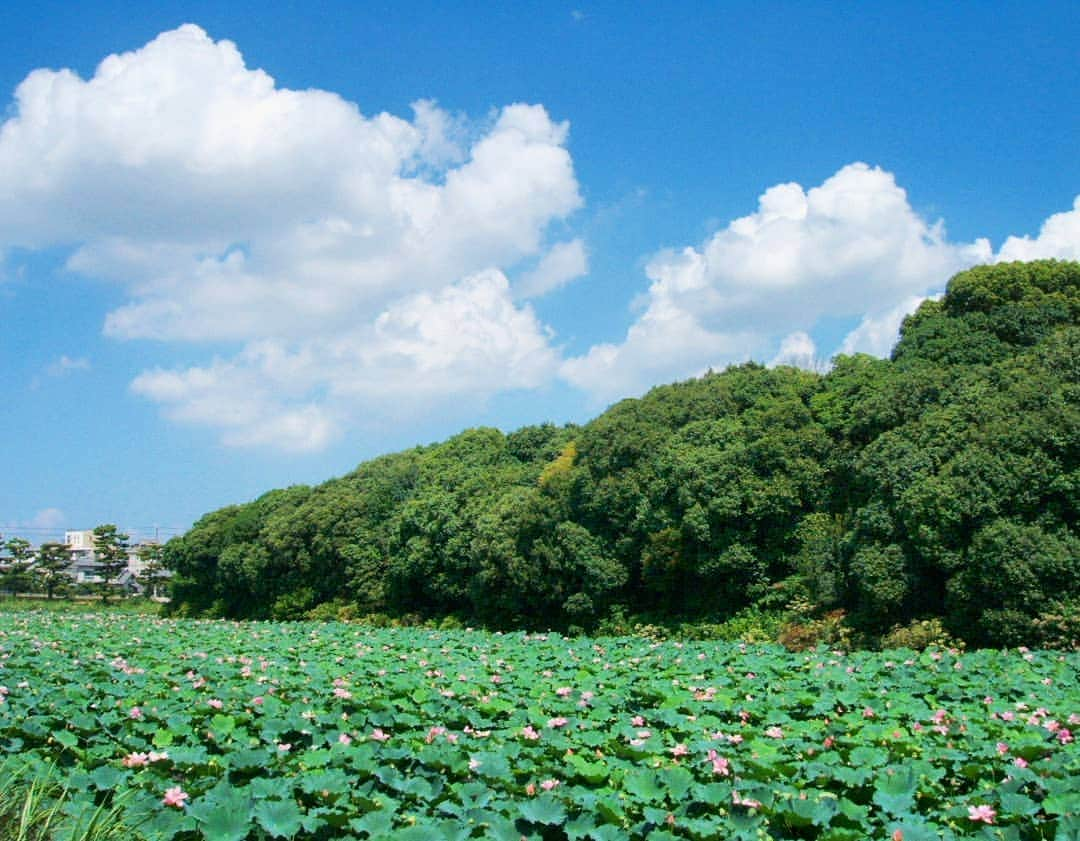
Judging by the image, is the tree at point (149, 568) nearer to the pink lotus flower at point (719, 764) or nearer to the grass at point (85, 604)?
the grass at point (85, 604)

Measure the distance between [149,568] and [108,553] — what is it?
4168mm

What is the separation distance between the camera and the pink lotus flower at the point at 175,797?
15.6 ft

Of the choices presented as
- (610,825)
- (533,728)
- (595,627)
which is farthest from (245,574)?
(610,825)

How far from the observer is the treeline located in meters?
12.7

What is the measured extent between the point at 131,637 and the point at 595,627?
30.9 ft

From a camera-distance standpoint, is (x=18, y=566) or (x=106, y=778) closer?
(x=106, y=778)

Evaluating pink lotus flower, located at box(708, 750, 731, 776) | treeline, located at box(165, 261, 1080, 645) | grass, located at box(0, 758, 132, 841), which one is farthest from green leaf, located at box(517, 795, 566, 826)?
treeline, located at box(165, 261, 1080, 645)

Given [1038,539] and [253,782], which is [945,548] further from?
[253,782]

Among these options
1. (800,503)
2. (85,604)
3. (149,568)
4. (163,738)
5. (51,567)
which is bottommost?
(163,738)

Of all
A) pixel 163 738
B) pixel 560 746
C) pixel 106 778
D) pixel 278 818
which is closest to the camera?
pixel 278 818

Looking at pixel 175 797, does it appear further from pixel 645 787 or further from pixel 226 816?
pixel 645 787

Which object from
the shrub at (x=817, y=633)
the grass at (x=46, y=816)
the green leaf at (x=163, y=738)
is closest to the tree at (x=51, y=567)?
the shrub at (x=817, y=633)

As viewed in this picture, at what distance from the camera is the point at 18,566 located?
39.4 metres

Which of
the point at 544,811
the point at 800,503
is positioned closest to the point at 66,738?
the point at 544,811
